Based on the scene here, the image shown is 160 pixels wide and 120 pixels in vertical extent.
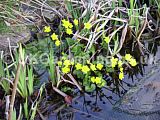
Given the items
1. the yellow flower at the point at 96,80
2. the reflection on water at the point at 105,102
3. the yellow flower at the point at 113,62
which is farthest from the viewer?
the yellow flower at the point at 113,62

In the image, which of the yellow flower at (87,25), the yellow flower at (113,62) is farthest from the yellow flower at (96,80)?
the yellow flower at (87,25)

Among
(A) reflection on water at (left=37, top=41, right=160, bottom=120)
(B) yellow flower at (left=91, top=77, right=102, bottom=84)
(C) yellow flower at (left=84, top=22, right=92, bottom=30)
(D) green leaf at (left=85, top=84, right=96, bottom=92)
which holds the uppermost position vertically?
(C) yellow flower at (left=84, top=22, right=92, bottom=30)

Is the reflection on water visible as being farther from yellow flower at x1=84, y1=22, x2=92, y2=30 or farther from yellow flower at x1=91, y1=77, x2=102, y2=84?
yellow flower at x1=84, y1=22, x2=92, y2=30

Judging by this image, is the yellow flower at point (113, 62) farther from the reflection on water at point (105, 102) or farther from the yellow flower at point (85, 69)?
the yellow flower at point (85, 69)

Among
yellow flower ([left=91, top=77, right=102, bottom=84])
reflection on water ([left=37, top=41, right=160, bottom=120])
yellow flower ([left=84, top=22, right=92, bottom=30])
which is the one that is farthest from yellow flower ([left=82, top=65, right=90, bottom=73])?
yellow flower ([left=84, top=22, right=92, bottom=30])

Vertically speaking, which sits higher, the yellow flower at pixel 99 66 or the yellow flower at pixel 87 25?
the yellow flower at pixel 87 25

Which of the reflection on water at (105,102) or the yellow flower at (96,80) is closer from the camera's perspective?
the reflection on water at (105,102)

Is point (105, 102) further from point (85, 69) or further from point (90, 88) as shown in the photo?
point (85, 69)

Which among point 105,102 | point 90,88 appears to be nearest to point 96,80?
point 90,88

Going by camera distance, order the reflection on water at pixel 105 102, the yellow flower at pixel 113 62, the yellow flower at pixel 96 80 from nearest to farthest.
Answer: the reflection on water at pixel 105 102
the yellow flower at pixel 96 80
the yellow flower at pixel 113 62

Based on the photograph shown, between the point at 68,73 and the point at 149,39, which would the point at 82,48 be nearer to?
the point at 68,73

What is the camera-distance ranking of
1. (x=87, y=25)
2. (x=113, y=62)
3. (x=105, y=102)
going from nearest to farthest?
(x=105, y=102) → (x=113, y=62) → (x=87, y=25)

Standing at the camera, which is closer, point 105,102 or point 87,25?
point 105,102
